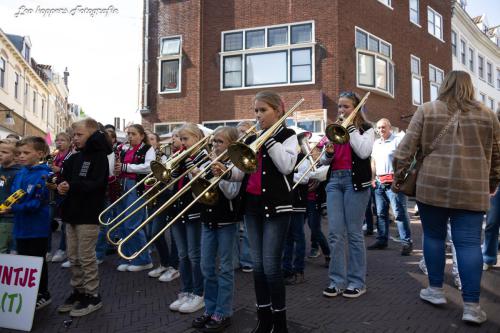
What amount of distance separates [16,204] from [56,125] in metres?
49.0

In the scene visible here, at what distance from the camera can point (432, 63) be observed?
21266 mm

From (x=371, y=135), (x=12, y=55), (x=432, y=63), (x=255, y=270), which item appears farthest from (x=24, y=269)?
(x=12, y=55)

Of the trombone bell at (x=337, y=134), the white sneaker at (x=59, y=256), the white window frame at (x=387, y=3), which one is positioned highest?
the white window frame at (x=387, y=3)

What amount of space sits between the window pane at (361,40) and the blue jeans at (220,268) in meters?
14.8

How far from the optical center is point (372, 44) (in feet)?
57.4

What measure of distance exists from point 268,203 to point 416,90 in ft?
62.6

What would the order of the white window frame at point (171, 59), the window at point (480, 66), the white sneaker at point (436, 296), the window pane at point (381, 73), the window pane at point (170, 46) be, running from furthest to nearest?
1. the window at point (480, 66)
2. the window pane at point (381, 73)
3. the window pane at point (170, 46)
4. the white window frame at point (171, 59)
5. the white sneaker at point (436, 296)

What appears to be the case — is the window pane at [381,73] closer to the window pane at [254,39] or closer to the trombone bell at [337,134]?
the window pane at [254,39]

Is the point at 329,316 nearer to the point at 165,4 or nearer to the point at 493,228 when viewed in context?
the point at 493,228

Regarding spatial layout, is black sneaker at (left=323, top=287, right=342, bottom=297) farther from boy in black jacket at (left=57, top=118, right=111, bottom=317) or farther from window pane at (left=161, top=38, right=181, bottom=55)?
window pane at (left=161, top=38, right=181, bottom=55)

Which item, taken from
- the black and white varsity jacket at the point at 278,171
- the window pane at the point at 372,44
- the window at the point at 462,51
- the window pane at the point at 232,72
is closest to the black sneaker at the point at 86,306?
the black and white varsity jacket at the point at 278,171

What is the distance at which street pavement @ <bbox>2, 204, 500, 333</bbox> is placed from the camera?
3.66 m

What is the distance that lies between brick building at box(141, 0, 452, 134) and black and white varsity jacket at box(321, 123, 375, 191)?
11.2 metres

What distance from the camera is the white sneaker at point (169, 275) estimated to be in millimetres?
5288
